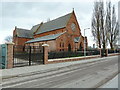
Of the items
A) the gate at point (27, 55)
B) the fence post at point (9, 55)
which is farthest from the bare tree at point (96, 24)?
the fence post at point (9, 55)

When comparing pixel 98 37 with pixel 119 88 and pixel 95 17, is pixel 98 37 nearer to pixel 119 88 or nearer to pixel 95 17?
pixel 95 17

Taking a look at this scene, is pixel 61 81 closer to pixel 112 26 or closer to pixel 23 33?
pixel 112 26

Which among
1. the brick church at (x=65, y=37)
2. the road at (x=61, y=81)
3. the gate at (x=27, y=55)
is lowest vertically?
the road at (x=61, y=81)

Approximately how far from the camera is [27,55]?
1436cm

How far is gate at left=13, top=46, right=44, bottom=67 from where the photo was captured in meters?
12.9

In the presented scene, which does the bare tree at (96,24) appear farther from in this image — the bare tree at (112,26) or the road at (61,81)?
the road at (61,81)

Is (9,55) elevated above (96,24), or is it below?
below

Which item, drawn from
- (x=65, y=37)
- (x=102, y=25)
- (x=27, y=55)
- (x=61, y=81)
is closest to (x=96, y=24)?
(x=102, y=25)

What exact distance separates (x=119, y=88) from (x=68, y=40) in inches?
1200

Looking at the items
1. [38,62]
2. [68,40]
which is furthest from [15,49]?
[68,40]

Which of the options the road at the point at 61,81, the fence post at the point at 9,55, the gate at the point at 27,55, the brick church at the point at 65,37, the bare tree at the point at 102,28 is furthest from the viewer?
the bare tree at the point at 102,28

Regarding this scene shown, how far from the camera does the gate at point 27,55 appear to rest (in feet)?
42.3

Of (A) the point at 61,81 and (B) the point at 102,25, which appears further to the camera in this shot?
(B) the point at 102,25

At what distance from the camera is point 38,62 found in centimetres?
1484
